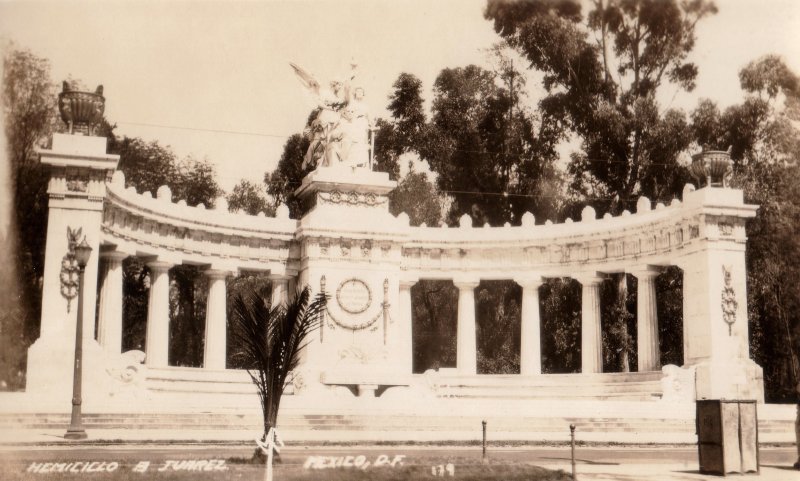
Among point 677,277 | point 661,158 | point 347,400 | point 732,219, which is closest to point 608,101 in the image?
point 661,158

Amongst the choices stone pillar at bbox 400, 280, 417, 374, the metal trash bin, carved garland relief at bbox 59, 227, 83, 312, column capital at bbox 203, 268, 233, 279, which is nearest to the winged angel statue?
stone pillar at bbox 400, 280, 417, 374

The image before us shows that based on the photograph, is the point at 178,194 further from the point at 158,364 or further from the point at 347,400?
the point at 347,400

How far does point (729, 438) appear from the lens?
2161 cm

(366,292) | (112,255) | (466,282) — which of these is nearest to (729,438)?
(366,292)

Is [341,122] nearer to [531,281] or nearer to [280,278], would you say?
[280,278]

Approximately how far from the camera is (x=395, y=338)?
149 ft

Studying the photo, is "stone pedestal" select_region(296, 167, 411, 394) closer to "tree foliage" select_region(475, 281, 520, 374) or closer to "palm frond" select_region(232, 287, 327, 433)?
"tree foliage" select_region(475, 281, 520, 374)

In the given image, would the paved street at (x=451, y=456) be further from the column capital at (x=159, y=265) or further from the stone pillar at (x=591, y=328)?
the column capital at (x=159, y=265)

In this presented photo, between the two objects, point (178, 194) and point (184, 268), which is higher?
point (178, 194)

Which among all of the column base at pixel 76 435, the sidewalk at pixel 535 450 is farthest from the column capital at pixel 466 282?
the column base at pixel 76 435

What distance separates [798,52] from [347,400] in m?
18.8

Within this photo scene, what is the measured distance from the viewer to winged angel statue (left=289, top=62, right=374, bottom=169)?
46656 mm

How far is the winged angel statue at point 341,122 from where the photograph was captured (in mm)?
46656

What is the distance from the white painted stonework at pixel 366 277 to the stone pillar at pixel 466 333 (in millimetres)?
80
